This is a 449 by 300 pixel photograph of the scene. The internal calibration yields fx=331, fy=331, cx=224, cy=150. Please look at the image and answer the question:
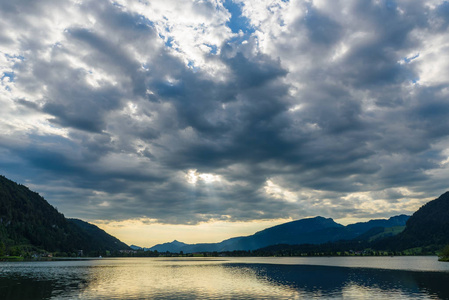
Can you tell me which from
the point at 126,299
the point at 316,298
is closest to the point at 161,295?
the point at 126,299

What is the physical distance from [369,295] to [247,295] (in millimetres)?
26532

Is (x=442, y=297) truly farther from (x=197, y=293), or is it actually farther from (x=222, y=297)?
(x=197, y=293)

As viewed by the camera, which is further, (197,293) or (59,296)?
(197,293)

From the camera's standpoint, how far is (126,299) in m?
64.9

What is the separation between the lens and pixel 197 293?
248 ft

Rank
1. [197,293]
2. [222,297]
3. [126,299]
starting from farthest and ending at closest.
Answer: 1. [197,293]
2. [222,297]
3. [126,299]

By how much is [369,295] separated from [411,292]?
1185 centimetres

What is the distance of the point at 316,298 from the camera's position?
68.2 metres

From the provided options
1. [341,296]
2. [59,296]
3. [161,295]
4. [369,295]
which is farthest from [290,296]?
[59,296]

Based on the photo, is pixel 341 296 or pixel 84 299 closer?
pixel 84 299

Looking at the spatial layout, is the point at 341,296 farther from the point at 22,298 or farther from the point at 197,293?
the point at 22,298

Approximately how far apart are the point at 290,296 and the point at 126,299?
3396 cm

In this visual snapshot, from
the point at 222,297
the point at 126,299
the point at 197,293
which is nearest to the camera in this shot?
the point at 126,299

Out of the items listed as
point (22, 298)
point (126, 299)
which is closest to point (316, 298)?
point (126, 299)
